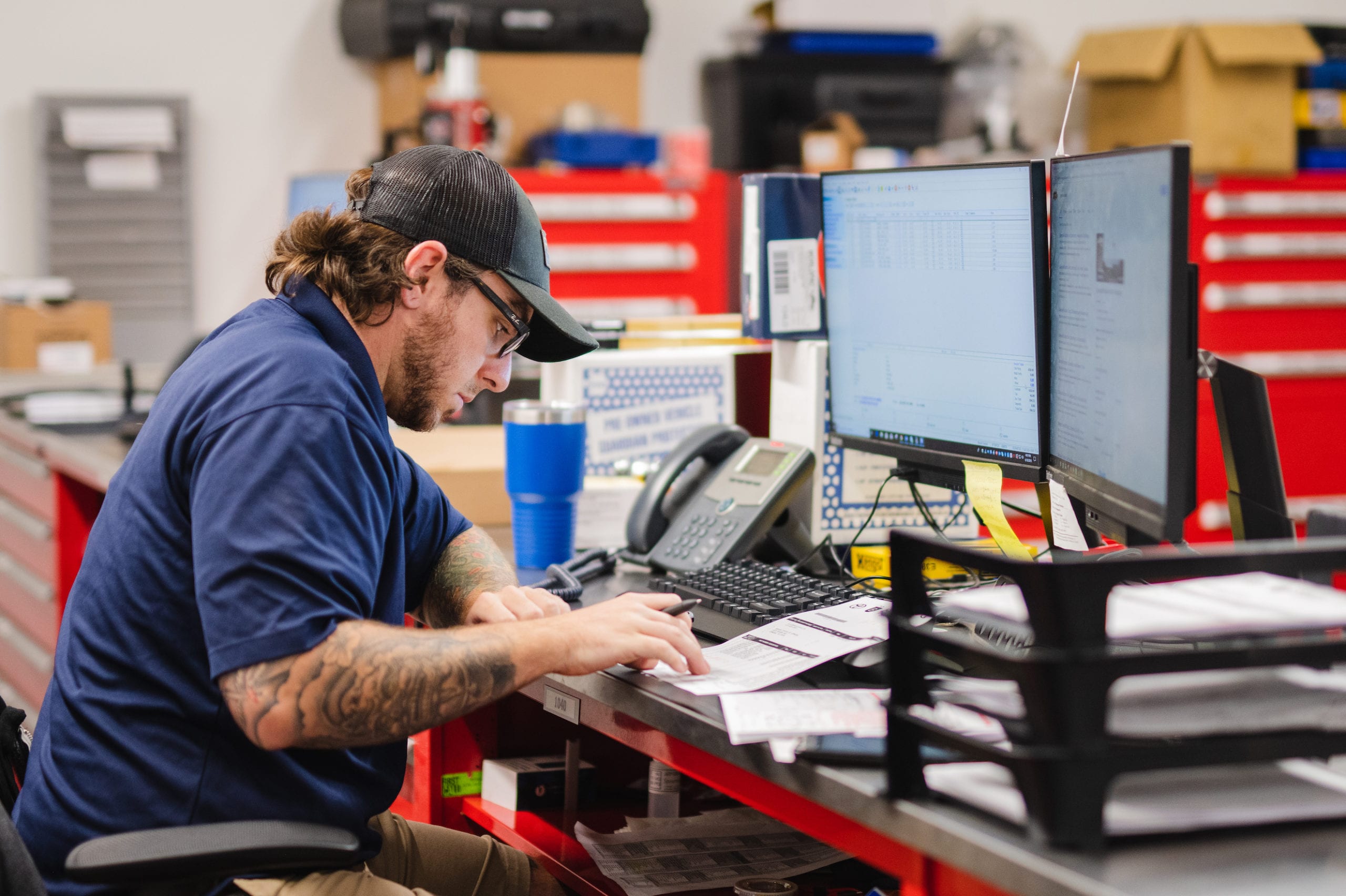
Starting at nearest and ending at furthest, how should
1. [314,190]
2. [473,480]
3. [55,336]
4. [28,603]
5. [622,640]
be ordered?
[622,640]
[473,480]
[28,603]
[314,190]
[55,336]

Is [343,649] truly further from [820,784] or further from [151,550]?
[820,784]

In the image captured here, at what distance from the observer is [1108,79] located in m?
4.25

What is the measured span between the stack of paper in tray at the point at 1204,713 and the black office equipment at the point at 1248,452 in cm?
33

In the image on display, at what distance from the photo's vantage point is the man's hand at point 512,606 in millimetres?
1350

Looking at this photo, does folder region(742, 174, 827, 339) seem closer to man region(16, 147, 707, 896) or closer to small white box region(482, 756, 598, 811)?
man region(16, 147, 707, 896)

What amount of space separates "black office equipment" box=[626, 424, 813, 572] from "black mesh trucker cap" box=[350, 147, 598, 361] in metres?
0.40

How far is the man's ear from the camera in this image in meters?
1.24

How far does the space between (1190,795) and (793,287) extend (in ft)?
3.43

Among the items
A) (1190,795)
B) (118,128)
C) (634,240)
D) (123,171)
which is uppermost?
(118,128)

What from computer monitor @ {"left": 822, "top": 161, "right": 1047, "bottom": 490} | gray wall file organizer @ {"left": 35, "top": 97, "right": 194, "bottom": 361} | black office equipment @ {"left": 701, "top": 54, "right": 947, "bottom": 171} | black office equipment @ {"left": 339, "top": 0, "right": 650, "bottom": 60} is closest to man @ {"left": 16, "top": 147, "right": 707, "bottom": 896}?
computer monitor @ {"left": 822, "top": 161, "right": 1047, "bottom": 490}

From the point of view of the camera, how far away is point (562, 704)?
4.35 ft

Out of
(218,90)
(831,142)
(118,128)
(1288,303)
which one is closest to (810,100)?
(831,142)

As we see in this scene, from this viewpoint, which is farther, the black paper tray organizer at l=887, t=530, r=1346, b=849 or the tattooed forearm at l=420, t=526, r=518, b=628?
the tattooed forearm at l=420, t=526, r=518, b=628

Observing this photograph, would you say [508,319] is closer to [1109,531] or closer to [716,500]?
[716,500]
